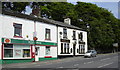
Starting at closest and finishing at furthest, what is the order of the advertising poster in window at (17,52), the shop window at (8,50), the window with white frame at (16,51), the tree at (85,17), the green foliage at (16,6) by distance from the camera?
1. the shop window at (8,50)
2. the window with white frame at (16,51)
3. the advertising poster in window at (17,52)
4. the green foliage at (16,6)
5. the tree at (85,17)

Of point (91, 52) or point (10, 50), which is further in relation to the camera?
point (91, 52)

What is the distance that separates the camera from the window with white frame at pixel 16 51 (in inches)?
920

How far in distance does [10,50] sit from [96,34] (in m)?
29.7

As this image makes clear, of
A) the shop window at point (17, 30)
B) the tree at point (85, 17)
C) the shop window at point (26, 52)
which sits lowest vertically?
the shop window at point (26, 52)

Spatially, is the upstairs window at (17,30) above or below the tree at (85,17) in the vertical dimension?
below

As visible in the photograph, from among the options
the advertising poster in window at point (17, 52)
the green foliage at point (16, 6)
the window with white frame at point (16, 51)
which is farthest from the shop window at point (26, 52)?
the green foliage at point (16, 6)

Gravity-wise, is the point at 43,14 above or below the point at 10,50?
above

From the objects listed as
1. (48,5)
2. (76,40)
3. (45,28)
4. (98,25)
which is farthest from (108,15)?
(45,28)

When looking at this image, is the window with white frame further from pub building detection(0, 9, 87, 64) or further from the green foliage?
the green foliage

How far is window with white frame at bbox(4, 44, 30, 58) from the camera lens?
23359 mm

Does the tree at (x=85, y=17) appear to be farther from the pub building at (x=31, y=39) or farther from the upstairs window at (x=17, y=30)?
the upstairs window at (x=17, y=30)

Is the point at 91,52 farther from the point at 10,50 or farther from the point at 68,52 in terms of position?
the point at 10,50

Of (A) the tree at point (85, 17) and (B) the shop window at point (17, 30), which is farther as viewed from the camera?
(A) the tree at point (85, 17)

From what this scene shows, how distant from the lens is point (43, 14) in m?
51.6
